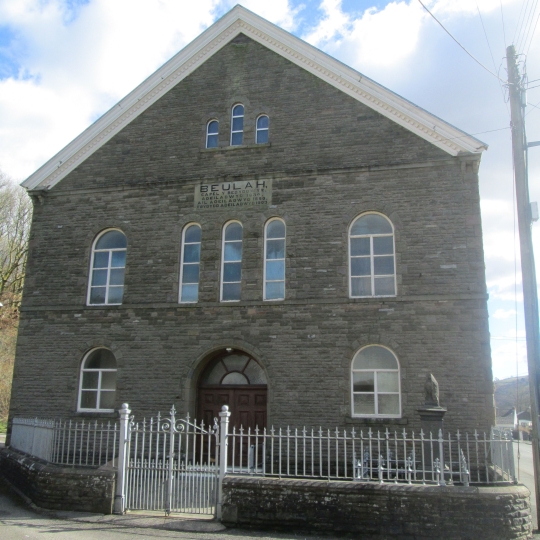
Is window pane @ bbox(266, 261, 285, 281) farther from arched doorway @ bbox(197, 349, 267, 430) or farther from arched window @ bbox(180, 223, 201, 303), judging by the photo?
arched doorway @ bbox(197, 349, 267, 430)

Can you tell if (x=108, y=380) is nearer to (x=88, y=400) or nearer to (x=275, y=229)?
(x=88, y=400)

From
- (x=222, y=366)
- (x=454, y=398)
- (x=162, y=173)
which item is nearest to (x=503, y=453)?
(x=454, y=398)

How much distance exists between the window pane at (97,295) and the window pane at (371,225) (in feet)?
23.3

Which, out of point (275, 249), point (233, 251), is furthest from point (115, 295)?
point (275, 249)

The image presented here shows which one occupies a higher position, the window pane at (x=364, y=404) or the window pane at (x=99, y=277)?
the window pane at (x=99, y=277)

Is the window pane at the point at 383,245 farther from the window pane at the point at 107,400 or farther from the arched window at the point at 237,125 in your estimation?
the window pane at the point at 107,400

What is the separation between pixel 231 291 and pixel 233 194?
267cm

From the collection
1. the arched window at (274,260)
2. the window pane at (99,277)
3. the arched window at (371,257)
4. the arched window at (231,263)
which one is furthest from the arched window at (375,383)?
the window pane at (99,277)

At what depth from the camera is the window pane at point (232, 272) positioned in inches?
604

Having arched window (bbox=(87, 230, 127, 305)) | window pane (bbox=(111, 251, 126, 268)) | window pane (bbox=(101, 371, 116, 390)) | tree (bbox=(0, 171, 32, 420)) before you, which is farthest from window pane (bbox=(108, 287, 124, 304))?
tree (bbox=(0, 171, 32, 420))

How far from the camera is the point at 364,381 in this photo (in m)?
13.9

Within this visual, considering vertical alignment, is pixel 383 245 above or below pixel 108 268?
above

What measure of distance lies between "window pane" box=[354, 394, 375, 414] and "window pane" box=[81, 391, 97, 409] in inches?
273

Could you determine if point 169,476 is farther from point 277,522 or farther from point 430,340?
point 430,340
